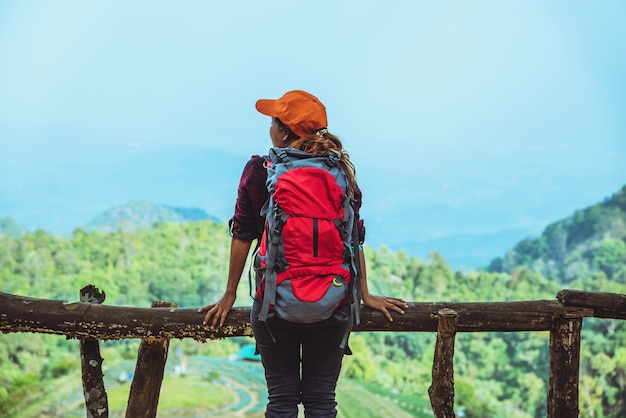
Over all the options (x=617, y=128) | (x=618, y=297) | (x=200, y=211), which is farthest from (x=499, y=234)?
(x=618, y=297)

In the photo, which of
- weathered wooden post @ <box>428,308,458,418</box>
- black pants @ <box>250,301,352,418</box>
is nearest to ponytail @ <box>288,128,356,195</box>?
black pants @ <box>250,301,352,418</box>

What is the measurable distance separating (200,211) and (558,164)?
8547mm

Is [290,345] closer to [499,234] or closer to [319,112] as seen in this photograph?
[319,112]

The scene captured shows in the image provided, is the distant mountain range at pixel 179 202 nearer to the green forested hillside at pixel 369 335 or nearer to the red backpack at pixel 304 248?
the green forested hillside at pixel 369 335

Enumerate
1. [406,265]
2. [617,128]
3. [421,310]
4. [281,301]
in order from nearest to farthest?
[281,301] < [421,310] < [406,265] < [617,128]

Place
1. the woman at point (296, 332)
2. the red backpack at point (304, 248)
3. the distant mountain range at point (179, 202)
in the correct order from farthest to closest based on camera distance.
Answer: the distant mountain range at point (179, 202) → the woman at point (296, 332) → the red backpack at point (304, 248)

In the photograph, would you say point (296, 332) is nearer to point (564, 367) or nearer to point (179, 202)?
point (564, 367)

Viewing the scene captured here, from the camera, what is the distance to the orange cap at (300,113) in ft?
7.43

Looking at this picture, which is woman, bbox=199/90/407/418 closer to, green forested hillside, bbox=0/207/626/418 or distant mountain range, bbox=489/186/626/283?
green forested hillside, bbox=0/207/626/418

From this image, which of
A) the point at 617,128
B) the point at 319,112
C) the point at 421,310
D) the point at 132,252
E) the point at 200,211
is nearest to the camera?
the point at 319,112

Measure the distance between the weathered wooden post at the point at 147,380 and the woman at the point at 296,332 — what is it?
2.74 ft

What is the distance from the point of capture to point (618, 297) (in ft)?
9.36

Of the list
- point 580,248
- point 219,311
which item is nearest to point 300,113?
point 219,311

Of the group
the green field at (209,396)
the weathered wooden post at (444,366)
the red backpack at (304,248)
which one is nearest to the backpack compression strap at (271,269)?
the red backpack at (304,248)
